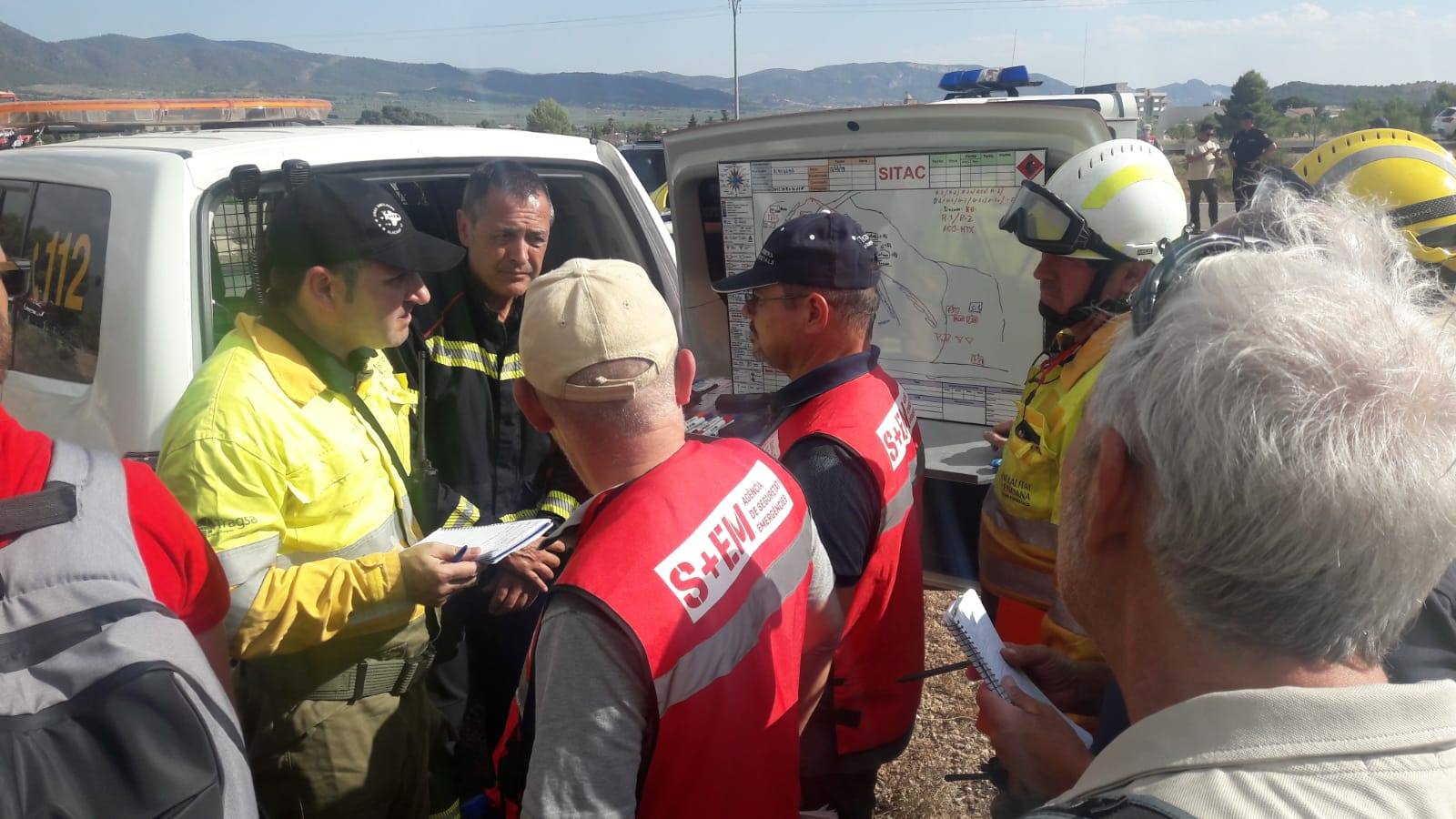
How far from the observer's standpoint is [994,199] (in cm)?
306

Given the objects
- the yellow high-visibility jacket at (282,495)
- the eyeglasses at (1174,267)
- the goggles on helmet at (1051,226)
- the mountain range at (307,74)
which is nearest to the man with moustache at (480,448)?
the yellow high-visibility jacket at (282,495)

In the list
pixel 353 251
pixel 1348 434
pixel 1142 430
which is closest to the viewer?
pixel 1348 434

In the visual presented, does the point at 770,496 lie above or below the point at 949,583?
above

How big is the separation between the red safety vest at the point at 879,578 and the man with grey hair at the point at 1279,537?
3.62 feet

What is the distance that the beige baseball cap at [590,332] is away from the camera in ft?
5.21

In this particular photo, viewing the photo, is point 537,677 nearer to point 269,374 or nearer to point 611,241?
point 269,374

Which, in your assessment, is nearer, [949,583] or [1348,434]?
[1348,434]

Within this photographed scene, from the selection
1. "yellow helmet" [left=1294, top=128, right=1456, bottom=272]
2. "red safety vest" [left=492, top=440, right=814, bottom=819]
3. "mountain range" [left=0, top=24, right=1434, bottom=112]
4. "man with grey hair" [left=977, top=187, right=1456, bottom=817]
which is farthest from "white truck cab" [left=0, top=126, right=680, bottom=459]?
"mountain range" [left=0, top=24, right=1434, bottom=112]

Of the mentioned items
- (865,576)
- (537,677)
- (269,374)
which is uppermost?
(269,374)

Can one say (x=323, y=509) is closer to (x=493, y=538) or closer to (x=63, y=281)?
(x=493, y=538)

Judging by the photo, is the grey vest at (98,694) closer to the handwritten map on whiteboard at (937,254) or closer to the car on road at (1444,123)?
the handwritten map on whiteboard at (937,254)

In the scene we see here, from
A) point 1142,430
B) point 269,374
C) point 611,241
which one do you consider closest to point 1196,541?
point 1142,430

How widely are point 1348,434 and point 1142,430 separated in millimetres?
185

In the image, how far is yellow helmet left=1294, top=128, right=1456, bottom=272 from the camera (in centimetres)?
261
